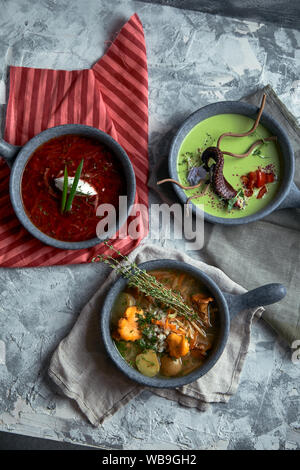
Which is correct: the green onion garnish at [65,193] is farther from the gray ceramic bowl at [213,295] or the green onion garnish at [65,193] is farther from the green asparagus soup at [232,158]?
the green asparagus soup at [232,158]

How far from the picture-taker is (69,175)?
78.6 inches

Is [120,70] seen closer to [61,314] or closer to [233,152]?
[233,152]

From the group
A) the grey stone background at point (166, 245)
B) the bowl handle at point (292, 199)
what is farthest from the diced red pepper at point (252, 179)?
the grey stone background at point (166, 245)

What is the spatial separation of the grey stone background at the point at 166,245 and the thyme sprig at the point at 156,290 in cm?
25

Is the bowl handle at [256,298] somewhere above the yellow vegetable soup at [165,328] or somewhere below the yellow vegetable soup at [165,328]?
above

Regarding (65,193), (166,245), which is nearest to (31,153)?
(65,193)

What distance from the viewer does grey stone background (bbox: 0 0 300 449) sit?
2078 mm

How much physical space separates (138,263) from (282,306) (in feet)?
2.18

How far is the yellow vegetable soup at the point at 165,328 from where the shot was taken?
1.90m

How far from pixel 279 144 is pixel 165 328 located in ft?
3.15

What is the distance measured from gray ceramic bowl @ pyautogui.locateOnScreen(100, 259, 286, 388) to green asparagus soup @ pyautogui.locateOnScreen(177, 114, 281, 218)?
0.32 meters

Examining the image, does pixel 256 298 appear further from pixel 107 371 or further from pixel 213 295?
pixel 107 371

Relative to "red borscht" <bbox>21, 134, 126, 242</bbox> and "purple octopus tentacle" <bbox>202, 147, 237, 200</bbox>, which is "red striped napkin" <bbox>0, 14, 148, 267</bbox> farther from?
"purple octopus tentacle" <bbox>202, 147, 237, 200</bbox>

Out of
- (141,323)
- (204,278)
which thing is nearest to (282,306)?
(204,278)
